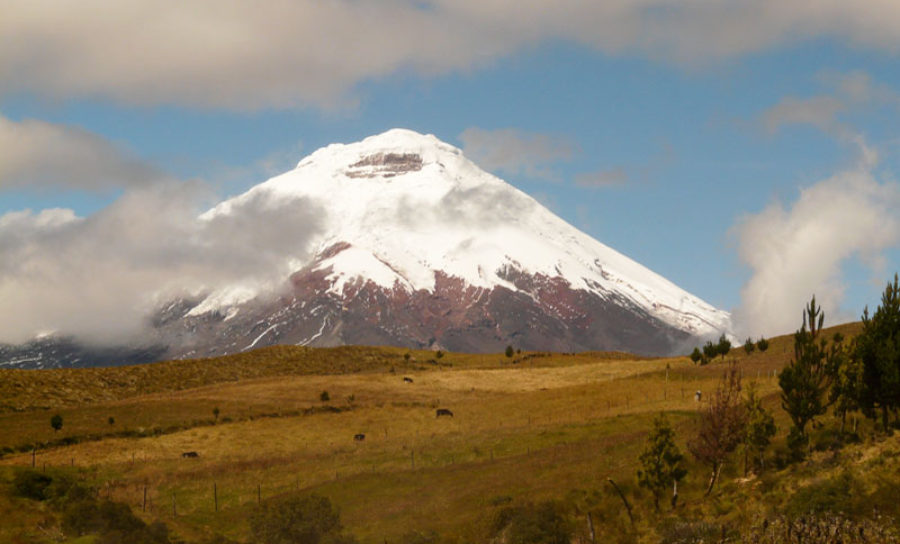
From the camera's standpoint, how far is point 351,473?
A: 220 feet

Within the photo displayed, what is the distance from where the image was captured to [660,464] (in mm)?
53656

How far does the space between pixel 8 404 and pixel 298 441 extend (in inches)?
1733

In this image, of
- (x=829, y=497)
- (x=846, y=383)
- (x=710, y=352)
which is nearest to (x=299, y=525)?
(x=829, y=497)

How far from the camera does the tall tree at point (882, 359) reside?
185 feet

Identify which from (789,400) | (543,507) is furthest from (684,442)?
(543,507)

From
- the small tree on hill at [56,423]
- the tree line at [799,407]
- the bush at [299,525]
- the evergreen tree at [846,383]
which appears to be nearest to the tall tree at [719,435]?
the tree line at [799,407]

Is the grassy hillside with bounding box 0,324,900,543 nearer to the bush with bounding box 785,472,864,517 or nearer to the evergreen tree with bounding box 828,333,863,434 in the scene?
the bush with bounding box 785,472,864,517

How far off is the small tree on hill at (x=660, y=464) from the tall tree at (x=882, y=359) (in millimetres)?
14047

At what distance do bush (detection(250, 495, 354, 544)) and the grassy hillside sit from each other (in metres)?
3.48

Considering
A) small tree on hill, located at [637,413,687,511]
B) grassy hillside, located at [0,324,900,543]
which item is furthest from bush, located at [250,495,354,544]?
small tree on hill, located at [637,413,687,511]

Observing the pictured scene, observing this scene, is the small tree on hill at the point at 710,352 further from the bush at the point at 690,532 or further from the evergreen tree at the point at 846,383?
the bush at the point at 690,532

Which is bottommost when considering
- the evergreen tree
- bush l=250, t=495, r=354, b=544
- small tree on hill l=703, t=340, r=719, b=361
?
bush l=250, t=495, r=354, b=544

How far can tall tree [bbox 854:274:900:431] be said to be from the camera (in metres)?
56.4

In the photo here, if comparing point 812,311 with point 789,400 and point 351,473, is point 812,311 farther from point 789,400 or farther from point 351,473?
point 351,473
